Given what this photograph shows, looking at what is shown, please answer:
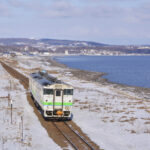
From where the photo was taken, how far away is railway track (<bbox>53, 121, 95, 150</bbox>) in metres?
20.2

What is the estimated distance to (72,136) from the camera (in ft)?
75.4

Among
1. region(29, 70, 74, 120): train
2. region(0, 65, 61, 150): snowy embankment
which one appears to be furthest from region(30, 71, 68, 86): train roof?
region(0, 65, 61, 150): snowy embankment

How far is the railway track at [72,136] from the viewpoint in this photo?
2024cm

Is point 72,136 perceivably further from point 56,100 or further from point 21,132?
point 56,100

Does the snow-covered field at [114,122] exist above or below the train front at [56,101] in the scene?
below

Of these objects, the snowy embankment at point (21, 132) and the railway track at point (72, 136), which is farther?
the snowy embankment at point (21, 132)

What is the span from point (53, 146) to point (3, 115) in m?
10.8

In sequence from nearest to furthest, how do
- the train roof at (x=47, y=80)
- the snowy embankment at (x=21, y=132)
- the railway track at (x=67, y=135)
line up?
the snowy embankment at (x=21, y=132), the railway track at (x=67, y=135), the train roof at (x=47, y=80)

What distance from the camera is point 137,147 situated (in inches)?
813

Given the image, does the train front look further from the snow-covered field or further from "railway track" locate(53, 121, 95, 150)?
the snow-covered field

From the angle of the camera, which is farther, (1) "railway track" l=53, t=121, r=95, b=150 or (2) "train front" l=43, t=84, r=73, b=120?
(2) "train front" l=43, t=84, r=73, b=120

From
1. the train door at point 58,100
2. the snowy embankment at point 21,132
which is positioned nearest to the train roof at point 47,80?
the train door at point 58,100

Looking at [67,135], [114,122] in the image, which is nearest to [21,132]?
[67,135]

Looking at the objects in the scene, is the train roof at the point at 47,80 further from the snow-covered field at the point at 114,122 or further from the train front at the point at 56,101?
the snow-covered field at the point at 114,122
